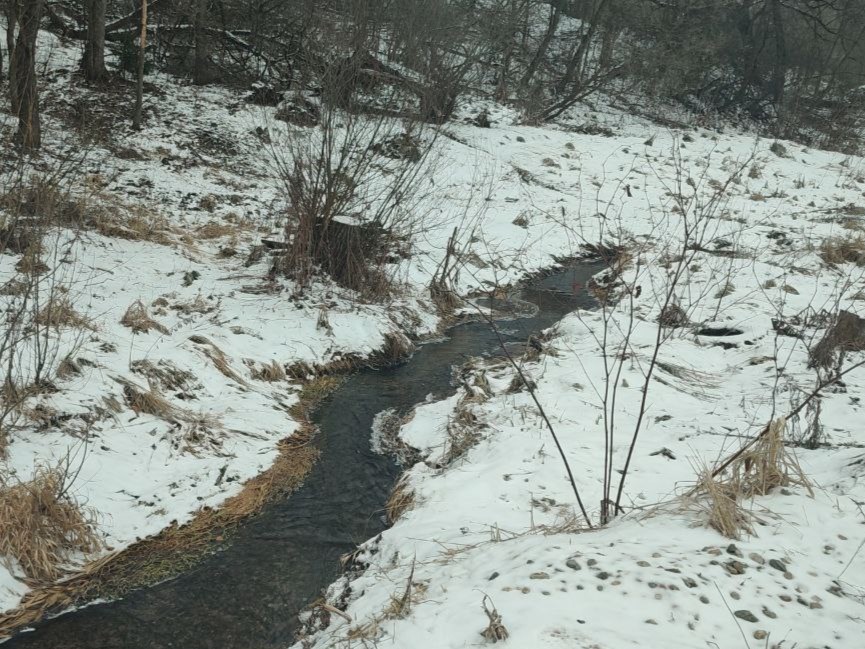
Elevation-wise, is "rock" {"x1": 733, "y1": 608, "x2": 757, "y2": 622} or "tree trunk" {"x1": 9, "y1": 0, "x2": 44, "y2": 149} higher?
"tree trunk" {"x1": 9, "y1": 0, "x2": 44, "y2": 149}

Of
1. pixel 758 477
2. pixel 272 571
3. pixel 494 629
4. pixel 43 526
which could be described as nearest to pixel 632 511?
pixel 758 477

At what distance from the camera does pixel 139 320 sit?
586 centimetres

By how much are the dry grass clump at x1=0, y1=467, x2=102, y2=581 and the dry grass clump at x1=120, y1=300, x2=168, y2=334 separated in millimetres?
2283

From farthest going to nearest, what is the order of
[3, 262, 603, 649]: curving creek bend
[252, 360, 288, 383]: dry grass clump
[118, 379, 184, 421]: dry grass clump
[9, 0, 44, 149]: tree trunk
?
[9, 0, 44, 149]: tree trunk < [252, 360, 288, 383]: dry grass clump < [118, 379, 184, 421]: dry grass clump < [3, 262, 603, 649]: curving creek bend

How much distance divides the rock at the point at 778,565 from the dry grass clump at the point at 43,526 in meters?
3.59

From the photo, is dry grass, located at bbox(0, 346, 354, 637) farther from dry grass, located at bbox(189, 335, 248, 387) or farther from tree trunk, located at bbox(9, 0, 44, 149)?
tree trunk, located at bbox(9, 0, 44, 149)

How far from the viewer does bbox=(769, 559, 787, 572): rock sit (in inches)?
92.7

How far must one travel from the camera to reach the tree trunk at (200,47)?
14.6 metres

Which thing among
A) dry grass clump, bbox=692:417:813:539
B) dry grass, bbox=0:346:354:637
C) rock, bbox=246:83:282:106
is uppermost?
rock, bbox=246:83:282:106

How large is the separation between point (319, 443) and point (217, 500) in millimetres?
1213

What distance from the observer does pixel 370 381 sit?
6809mm

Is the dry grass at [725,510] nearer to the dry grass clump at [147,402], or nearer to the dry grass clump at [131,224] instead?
the dry grass clump at [147,402]

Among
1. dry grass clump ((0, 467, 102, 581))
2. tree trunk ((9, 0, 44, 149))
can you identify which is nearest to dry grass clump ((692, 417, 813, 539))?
dry grass clump ((0, 467, 102, 581))

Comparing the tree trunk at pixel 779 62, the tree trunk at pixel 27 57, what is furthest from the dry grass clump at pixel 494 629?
the tree trunk at pixel 779 62
